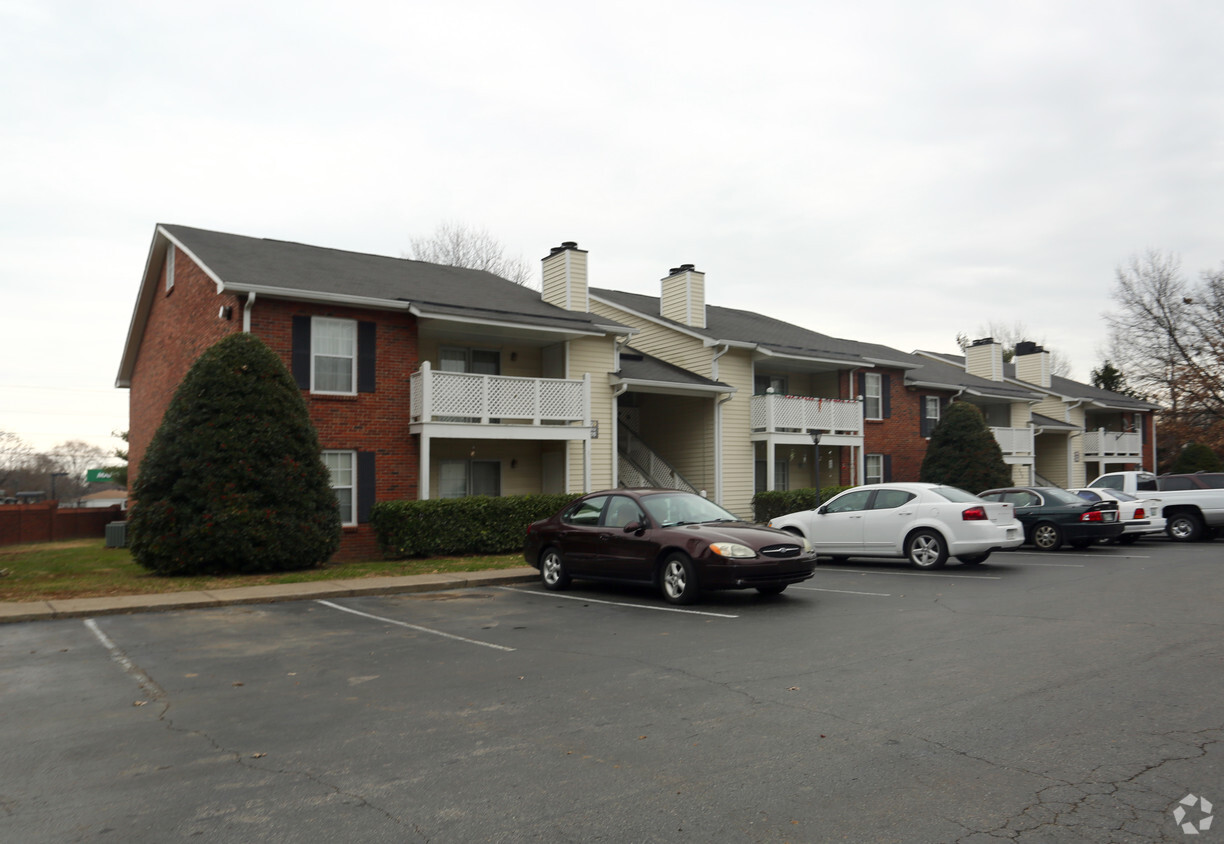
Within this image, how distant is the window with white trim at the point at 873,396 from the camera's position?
31.0 m

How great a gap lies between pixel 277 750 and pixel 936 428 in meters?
28.4

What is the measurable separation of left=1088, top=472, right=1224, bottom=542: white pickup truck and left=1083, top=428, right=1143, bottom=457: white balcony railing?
2038cm

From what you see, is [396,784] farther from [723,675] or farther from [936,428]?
[936,428]

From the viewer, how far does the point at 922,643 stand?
27.6 ft

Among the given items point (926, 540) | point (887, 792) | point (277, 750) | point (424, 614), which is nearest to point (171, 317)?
→ point (424, 614)

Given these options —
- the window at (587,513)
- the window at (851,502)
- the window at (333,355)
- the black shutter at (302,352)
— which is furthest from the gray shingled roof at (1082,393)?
the window at (587,513)

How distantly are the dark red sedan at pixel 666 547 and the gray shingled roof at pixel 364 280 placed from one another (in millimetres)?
8404

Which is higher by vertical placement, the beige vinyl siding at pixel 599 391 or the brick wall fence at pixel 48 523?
the beige vinyl siding at pixel 599 391

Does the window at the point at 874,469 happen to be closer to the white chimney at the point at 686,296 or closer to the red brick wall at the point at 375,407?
the white chimney at the point at 686,296

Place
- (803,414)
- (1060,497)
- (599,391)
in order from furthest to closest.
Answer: (803,414) < (599,391) < (1060,497)

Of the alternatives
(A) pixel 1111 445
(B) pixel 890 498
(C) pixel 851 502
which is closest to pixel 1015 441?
(A) pixel 1111 445

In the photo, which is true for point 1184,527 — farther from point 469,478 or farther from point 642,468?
point 469,478

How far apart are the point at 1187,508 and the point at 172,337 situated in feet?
84.4

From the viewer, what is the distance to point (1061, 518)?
736 inches
